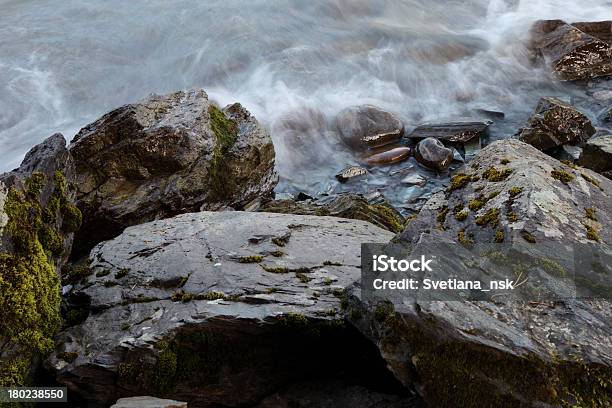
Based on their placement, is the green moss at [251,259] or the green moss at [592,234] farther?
the green moss at [251,259]

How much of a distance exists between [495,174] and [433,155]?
6.57 meters

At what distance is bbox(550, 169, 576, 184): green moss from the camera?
5493 millimetres

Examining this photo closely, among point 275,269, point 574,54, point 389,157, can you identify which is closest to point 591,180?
point 275,269

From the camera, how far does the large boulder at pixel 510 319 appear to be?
369 cm

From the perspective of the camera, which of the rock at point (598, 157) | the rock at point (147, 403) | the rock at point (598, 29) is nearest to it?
the rock at point (147, 403)

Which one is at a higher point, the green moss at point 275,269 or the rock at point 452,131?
the green moss at point 275,269

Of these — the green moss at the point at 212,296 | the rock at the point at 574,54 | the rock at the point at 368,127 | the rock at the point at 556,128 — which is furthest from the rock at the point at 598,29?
the green moss at the point at 212,296

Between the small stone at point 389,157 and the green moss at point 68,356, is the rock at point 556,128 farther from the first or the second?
the green moss at point 68,356

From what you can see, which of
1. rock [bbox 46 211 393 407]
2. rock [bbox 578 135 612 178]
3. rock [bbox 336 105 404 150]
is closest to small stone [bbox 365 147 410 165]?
rock [bbox 336 105 404 150]

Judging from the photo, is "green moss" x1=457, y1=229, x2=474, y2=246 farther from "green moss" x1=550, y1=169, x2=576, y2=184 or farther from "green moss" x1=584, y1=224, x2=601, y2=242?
"green moss" x1=550, y1=169, x2=576, y2=184

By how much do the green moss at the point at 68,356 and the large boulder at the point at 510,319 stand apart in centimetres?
223

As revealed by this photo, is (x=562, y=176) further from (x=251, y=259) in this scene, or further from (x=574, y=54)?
(x=574, y=54)

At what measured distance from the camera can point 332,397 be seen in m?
4.69

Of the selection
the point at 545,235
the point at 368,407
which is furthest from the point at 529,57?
the point at 368,407
